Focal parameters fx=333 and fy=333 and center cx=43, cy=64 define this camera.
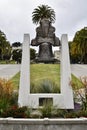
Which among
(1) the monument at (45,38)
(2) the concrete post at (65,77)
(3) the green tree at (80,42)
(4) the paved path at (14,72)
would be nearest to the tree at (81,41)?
(3) the green tree at (80,42)

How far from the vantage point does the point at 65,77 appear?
13.4 meters

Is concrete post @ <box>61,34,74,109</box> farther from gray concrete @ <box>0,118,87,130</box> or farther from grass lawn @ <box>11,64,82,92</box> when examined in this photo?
gray concrete @ <box>0,118,87,130</box>

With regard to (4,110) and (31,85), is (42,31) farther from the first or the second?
(4,110)

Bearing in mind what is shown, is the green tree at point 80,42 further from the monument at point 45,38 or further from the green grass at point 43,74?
the monument at point 45,38

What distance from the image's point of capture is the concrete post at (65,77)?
13.2m

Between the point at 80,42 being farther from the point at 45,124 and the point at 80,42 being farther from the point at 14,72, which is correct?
the point at 45,124

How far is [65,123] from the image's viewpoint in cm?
942

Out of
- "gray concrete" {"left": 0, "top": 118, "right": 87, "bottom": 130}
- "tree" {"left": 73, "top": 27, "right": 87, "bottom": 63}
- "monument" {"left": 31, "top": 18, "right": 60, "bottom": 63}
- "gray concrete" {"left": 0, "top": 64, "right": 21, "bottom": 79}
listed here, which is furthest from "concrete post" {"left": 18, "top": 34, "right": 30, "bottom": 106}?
"tree" {"left": 73, "top": 27, "right": 87, "bottom": 63}

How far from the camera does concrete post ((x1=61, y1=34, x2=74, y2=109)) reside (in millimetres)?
13197

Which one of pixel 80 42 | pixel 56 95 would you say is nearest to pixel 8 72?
pixel 56 95

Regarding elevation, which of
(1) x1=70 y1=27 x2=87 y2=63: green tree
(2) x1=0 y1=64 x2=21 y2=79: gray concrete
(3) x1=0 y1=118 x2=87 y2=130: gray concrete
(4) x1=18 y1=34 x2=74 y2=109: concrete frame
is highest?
(1) x1=70 y1=27 x2=87 y2=63: green tree

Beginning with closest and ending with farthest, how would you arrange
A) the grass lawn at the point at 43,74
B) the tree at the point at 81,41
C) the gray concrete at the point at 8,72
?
the grass lawn at the point at 43,74, the gray concrete at the point at 8,72, the tree at the point at 81,41

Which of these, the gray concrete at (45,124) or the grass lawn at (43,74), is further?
the grass lawn at (43,74)

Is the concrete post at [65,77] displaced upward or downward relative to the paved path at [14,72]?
downward
